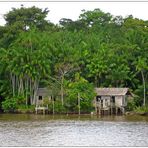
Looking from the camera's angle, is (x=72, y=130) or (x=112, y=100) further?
(x=112, y=100)

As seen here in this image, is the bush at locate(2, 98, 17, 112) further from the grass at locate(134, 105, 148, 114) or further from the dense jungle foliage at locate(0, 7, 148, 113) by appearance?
the grass at locate(134, 105, 148, 114)

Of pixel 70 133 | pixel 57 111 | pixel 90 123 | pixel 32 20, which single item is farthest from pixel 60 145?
pixel 32 20

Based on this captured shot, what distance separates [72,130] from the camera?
41250mm

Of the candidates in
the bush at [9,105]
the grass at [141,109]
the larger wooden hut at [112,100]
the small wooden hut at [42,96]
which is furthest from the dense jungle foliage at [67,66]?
the grass at [141,109]

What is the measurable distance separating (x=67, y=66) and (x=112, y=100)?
17.2 feet

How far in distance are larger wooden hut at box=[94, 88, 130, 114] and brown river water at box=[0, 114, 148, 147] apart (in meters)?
2.94

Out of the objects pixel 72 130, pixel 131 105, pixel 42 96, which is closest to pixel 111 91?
pixel 131 105

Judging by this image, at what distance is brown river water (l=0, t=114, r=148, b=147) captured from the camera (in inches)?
1417

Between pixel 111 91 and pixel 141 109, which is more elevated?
pixel 111 91

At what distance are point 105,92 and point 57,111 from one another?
4.76 m

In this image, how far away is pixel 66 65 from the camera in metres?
54.7

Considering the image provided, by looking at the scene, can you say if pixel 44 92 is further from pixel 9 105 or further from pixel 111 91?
pixel 111 91

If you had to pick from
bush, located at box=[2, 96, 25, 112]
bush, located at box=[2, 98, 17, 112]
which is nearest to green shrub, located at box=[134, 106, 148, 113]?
bush, located at box=[2, 96, 25, 112]

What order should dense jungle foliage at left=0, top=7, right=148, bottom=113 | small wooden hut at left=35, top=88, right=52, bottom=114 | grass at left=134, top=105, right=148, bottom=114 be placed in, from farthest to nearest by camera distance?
small wooden hut at left=35, top=88, right=52, bottom=114, dense jungle foliage at left=0, top=7, right=148, bottom=113, grass at left=134, top=105, right=148, bottom=114
